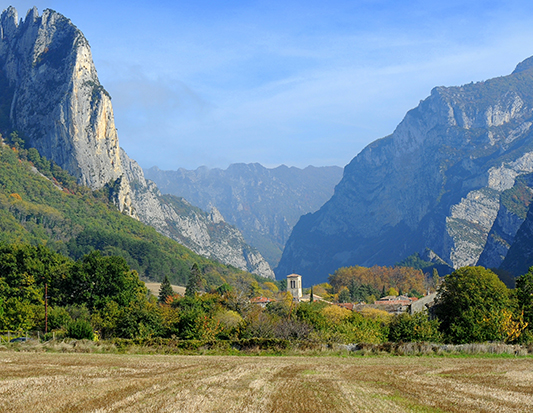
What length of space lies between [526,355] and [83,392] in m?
31.9

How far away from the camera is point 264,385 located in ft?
86.7

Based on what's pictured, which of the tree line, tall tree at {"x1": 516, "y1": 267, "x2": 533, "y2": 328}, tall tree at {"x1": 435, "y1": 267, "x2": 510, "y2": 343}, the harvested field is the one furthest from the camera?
tall tree at {"x1": 516, "y1": 267, "x2": 533, "y2": 328}

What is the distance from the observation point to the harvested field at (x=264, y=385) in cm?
2159

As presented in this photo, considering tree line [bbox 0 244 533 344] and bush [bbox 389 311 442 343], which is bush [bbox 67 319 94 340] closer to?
tree line [bbox 0 244 533 344]

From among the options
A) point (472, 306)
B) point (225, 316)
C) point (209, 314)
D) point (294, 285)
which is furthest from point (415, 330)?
point (294, 285)

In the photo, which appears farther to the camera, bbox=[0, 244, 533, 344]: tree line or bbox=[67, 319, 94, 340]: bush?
bbox=[0, 244, 533, 344]: tree line

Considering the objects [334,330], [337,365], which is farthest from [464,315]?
[337,365]

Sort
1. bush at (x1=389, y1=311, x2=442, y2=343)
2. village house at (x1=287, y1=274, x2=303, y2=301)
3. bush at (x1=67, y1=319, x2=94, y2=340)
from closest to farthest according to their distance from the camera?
bush at (x1=389, y1=311, x2=442, y2=343), bush at (x1=67, y1=319, x2=94, y2=340), village house at (x1=287, y1=274, x2=303, y2=301)

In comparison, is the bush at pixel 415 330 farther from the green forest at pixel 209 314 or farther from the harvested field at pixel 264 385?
the harvested field at pixel 264 385

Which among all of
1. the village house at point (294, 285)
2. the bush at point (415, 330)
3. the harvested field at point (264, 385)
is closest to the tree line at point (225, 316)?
the bush at point (415, 330)

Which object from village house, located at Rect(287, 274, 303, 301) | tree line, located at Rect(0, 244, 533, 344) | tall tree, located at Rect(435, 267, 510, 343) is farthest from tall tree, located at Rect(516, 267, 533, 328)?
village house, located at Rect(287, 274, 303, 301)

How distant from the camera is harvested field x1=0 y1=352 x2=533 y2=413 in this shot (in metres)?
21.6

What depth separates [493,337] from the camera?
178 ft

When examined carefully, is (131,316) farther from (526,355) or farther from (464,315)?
(526,355)
